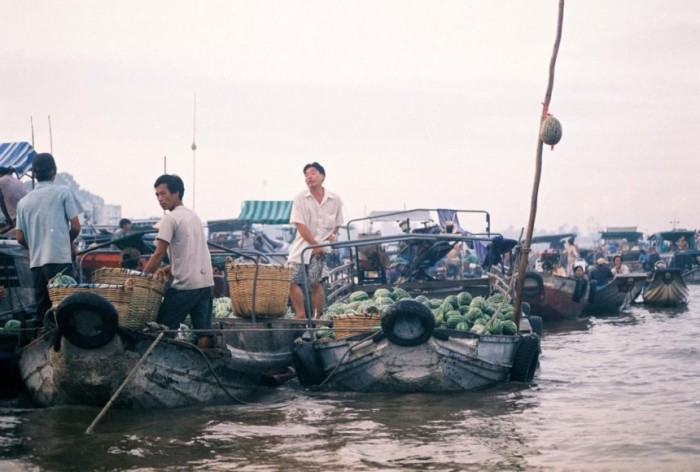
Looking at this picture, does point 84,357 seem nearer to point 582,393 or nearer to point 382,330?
point 382,330

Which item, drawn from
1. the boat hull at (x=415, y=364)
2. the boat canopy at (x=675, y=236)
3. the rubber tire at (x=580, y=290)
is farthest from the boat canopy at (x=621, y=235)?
the boat hull at (x=415, y=364)

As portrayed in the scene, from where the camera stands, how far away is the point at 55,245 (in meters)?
7.02

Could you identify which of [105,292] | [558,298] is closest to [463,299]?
[105,292]

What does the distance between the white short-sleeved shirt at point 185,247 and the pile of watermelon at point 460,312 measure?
155 centimetres

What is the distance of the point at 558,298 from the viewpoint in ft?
58.4

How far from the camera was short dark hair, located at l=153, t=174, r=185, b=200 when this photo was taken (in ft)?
22.5

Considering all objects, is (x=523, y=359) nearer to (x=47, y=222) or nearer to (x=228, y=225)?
(x=47, y=222)

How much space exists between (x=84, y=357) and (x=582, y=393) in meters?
4.59

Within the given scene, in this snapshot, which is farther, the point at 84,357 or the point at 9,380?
the point at 9,380

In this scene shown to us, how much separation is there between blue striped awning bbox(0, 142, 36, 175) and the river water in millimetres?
9121

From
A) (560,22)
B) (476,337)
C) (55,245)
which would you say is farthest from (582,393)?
(55,245)

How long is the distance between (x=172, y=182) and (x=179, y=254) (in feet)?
1.91

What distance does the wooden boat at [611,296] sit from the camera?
1948 centimetres

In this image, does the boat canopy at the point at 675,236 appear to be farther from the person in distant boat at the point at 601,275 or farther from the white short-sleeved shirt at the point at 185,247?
the white short-sleeved shirt at the point at 185,247
